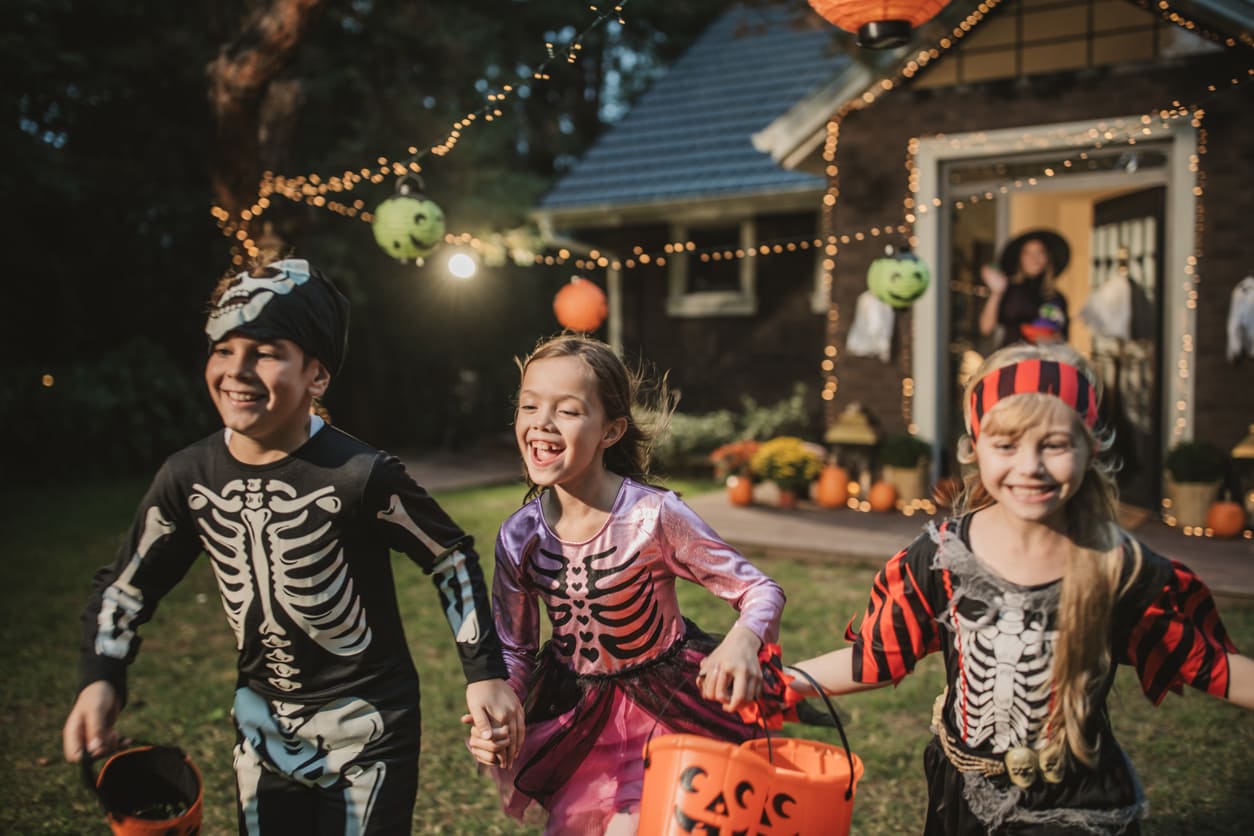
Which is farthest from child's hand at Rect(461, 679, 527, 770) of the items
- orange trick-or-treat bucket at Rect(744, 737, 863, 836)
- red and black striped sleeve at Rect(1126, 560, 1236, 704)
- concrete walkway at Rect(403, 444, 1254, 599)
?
concrete walkway at Rect(403, 444, 1254, 599)

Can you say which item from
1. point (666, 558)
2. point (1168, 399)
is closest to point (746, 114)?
point (1168, 399)

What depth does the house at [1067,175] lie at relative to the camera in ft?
24.5

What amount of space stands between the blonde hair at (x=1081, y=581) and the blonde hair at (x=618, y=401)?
89 cm

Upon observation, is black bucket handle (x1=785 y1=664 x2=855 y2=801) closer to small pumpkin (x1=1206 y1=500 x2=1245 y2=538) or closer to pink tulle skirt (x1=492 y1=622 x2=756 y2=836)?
pink tulle skirt (x1=492 y1=622 x2=756 y2=836)

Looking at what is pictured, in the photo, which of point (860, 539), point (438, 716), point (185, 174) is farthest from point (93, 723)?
point (185, 174)

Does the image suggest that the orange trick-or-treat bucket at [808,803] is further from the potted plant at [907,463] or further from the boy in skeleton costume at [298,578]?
the potted plant at [907,463]

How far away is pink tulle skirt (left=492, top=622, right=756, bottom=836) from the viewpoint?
240cm

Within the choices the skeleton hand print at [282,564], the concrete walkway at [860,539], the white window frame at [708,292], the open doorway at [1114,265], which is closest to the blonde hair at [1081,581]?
the skeleton hand print at [282,564]

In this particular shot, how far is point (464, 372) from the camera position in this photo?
17.1 meters

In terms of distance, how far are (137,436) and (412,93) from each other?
587 cm

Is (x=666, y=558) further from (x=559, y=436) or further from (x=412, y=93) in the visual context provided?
(x=412, y=93)

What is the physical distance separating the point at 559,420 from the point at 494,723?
70 centimetres

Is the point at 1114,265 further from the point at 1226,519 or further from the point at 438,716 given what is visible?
the point at 438,716

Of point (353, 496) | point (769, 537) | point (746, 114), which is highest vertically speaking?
point (746, 114)
